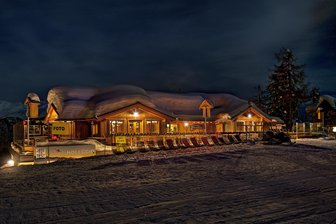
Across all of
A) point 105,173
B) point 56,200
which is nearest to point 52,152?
point 105,173

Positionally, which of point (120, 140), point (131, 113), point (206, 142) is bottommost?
point (206, 142)

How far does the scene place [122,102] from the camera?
29.6 m

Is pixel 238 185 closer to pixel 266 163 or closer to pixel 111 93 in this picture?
pixel 266 163

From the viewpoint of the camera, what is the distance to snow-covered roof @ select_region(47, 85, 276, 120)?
97.4 feet

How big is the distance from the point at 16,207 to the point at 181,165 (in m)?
7.89

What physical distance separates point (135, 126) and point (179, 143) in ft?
30.5

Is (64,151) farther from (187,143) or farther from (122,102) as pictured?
(122,102)

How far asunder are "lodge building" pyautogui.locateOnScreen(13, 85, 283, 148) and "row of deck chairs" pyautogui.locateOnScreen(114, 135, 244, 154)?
221cm

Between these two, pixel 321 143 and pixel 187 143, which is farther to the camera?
pixel 321 143

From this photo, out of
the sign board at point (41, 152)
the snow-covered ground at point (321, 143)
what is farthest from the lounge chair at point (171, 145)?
the snow-covered ground at point (321, 143)

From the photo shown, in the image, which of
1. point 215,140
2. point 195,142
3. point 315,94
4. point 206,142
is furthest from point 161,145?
point 315,94

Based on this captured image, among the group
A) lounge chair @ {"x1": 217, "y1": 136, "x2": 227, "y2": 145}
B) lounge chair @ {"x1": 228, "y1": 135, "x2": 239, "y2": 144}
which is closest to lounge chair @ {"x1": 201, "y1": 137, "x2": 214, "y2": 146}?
lounge chair @ {"x1": 217, "y1": 136, "x2": 227, "y2": 145}

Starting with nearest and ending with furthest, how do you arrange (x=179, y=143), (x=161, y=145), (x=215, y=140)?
(x=161, y=145)
(x=179, y=143)
(x=215, y=140)

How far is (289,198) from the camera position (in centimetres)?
702
